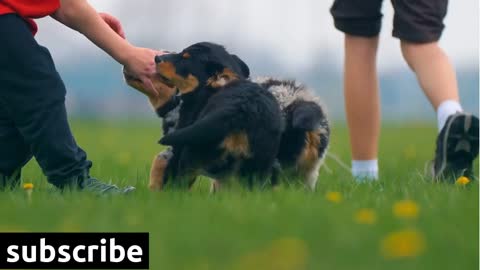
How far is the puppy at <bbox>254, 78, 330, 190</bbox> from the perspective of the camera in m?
4.62

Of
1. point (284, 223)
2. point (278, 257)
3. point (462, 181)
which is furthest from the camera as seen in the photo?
point (462, 181)

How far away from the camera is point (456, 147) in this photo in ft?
15.1

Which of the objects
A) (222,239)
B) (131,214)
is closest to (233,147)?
(131,214)

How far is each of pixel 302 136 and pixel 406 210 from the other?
125 cm

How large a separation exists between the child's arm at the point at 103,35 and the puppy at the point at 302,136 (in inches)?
28.7

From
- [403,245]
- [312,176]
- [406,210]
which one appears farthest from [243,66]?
[403,245]

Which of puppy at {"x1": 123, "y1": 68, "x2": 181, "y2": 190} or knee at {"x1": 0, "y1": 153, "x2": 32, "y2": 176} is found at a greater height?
puppy at {"x1": 123, "y1": 68, "x2": 181, "y2": 190}

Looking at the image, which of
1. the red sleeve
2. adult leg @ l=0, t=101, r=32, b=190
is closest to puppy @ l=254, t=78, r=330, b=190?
the red sleeve

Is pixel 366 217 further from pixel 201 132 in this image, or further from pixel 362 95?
pixel 362 95

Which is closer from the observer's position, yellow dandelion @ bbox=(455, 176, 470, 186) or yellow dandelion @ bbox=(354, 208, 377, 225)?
yellow dandelion @ bbox=(354, 208, 377, 225)

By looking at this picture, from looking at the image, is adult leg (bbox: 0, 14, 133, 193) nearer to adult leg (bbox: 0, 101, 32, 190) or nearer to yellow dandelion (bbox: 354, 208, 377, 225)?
adult leg (bbox: 0, 101, 32, 190)

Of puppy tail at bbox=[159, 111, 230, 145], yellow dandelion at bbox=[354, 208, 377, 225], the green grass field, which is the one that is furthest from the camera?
puppy tail at bbox=[159, 111, 230, 145]

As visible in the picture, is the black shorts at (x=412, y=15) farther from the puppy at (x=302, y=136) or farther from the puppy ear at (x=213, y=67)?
the puppy ear at (x=213, y=67)

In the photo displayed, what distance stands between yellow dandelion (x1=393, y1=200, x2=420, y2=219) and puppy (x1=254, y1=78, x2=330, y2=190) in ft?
3.34
